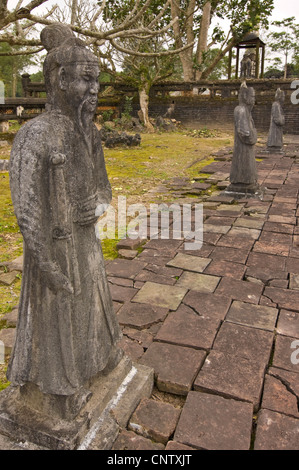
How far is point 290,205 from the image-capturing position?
6.58 metres

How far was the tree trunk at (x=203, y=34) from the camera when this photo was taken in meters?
18.3

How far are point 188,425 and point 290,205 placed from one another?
16.9ft

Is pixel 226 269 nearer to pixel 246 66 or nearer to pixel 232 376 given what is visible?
pixel 232 376

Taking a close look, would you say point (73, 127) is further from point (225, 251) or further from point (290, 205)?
point (290, 205)

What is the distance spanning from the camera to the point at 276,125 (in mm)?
10914

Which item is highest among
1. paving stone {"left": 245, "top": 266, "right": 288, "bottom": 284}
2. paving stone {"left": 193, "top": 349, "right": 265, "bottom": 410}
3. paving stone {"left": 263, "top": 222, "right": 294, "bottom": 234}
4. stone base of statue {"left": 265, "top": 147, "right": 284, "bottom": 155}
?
stone base of statue {"left": 265, "top": 147, "right": 284, "bottom": 155}

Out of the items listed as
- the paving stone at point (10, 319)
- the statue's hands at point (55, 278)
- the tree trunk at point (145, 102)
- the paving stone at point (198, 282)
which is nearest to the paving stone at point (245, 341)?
the paving stone at point (198, 282)

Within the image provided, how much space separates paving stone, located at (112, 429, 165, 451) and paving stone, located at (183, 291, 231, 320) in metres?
1.37

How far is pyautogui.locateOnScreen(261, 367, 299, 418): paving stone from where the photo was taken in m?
2.36

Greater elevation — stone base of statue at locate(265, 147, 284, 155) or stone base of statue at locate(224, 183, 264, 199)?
stone base of statue at locate(265, 147, 284, 155)

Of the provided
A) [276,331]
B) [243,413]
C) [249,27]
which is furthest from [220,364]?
[249,27]

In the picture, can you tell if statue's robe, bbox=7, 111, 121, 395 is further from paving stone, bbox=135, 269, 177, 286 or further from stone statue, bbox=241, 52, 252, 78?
stone statue, bbox=241, 52, 252, 78

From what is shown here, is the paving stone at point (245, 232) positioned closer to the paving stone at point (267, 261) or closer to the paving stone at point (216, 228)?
the paving stone at point (216, 228)

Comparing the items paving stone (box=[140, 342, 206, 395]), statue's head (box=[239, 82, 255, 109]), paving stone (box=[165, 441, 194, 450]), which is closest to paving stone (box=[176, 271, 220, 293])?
paving stone (box=[140, 342, 206, 395])
